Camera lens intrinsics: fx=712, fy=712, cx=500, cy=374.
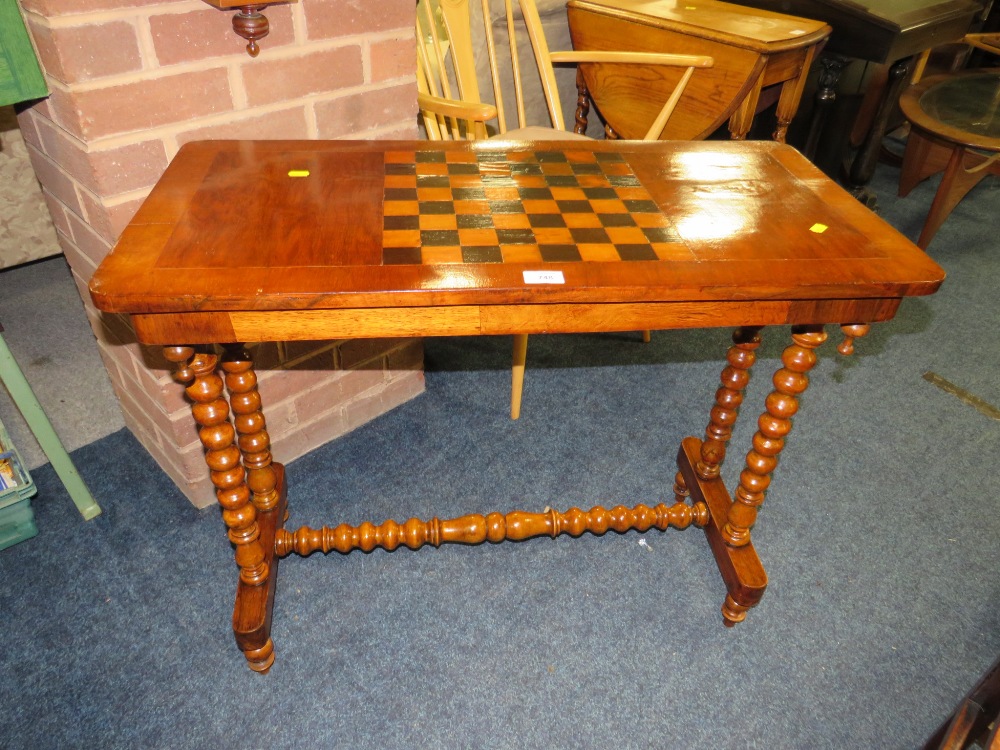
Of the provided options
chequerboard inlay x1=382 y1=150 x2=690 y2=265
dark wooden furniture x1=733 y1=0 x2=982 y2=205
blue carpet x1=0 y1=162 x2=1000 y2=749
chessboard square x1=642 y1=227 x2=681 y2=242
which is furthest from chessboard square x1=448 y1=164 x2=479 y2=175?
dark wooden furniture x1=733 y1=0 x2=982 y2=205

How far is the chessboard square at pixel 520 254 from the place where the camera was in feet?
3.36

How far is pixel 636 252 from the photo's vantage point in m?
1.07

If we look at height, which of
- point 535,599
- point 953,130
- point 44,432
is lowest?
point 535,599

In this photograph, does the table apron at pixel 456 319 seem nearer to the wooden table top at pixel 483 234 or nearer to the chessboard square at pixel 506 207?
the wooden table top at pixel 483 234

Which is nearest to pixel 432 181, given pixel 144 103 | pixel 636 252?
pixel 636 252

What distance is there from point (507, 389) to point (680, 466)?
0.57m

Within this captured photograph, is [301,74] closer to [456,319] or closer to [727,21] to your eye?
[456,319]

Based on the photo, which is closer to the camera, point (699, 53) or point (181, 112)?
point (181, 112)

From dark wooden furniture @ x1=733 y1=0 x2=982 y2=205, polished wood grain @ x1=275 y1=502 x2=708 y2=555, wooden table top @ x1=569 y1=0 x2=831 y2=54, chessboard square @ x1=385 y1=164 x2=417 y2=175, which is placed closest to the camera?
chessboard square @ x1=385 y1=164 x2=417 y2=175

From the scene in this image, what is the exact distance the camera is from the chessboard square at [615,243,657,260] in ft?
3.46

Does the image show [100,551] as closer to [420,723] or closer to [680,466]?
[420,723]

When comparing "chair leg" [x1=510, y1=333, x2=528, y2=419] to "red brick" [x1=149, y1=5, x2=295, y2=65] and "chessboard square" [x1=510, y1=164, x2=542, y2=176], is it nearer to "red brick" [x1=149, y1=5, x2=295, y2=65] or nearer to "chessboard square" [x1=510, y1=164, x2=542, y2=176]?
"chessboard square" [x1=510, y1=164, x2=542, y2=176]

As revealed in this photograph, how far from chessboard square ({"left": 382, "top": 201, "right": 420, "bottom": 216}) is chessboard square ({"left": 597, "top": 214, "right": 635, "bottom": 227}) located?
298 mm

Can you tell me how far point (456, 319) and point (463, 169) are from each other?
402mm
